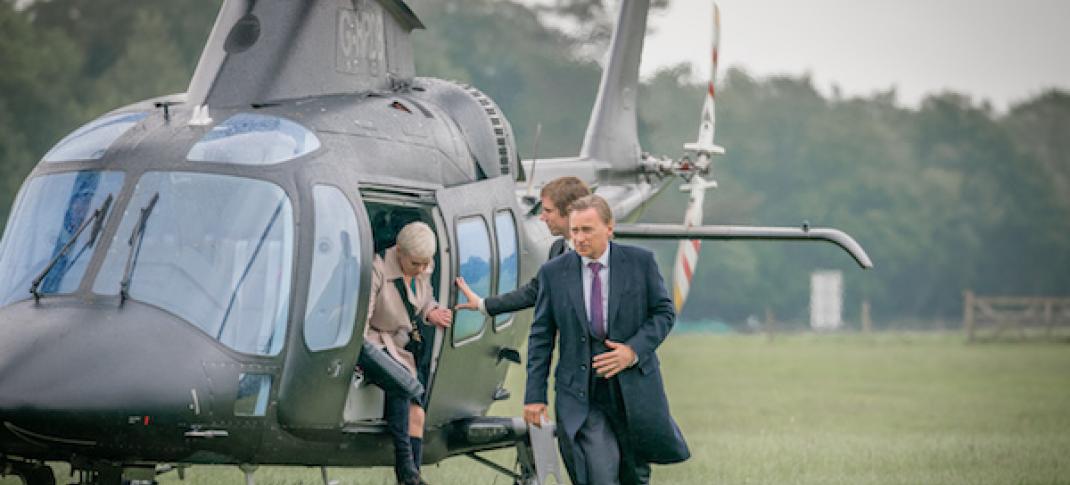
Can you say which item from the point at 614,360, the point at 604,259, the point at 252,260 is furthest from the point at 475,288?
the point at 614,360

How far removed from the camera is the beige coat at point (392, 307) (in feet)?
30.7

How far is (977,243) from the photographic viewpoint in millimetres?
66750

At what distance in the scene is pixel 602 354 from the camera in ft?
25.4

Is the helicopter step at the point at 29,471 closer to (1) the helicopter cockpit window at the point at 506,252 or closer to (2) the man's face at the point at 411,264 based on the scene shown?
(2) the man's face at the point at 411,264

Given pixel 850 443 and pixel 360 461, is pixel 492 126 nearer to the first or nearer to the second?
pixel 360 461

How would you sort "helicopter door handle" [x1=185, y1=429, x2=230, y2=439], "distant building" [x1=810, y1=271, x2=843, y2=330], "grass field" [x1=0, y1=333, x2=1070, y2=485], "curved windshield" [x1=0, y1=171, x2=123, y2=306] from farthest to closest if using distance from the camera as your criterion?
1. "distant building" [x1=810, y1=271, x2=843, y2=330]
2. "grass field" [x1=0, y1=333, x2=1070, y2=485]
3. "curved windshield" [x1=0, y1=171, x2=123, y2=306]
4. "helicopter door handle" [x1=185, y1=429, x2=230, y2=439]

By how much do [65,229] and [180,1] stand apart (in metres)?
17.8

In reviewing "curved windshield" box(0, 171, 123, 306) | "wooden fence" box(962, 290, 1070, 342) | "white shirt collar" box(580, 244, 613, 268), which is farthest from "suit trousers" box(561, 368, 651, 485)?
"wooden fence" box(962, 290, 1070, 342)

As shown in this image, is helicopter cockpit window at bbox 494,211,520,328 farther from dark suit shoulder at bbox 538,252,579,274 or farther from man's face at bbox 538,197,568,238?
dark suit shoulder at bbox 538,252,579,274

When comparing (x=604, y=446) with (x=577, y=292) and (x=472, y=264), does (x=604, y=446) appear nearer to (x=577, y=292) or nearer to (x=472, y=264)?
(x=577, y=292)

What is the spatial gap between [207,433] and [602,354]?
1755mm

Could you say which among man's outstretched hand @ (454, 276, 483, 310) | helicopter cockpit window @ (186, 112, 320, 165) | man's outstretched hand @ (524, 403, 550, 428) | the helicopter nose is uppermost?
helicopter cockpit window @ (186, 112, 320, 165)

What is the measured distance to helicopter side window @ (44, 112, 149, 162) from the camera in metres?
8.76

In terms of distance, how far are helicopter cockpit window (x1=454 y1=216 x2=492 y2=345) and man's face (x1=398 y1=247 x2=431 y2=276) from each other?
359 millimetres
